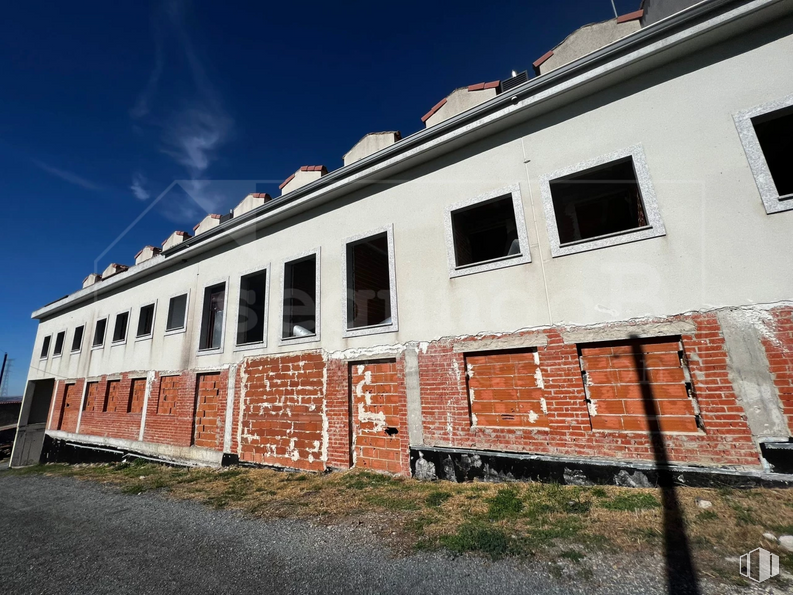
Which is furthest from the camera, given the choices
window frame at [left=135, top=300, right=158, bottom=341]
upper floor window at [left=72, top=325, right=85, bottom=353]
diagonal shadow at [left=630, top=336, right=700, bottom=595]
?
upper floor window at [left=72, top=325, right=85, bottom=353]

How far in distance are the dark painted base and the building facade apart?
0.27 feet

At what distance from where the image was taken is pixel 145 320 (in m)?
12.7

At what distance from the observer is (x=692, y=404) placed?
13.9ft

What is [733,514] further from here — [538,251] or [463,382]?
[538,251]

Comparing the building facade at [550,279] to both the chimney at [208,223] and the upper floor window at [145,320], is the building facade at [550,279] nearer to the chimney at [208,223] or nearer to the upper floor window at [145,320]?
the chimney at [208,223]

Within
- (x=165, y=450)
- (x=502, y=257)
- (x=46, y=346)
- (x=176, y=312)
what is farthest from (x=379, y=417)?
(x=46, y=346)

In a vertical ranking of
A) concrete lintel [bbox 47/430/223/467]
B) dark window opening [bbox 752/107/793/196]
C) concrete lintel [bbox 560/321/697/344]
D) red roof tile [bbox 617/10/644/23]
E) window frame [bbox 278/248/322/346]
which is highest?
red roof tile [bbox 617/10/644/23]

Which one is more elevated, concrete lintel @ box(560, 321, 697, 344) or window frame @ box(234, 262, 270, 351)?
window frame @ box(234, 262, 270, 351)

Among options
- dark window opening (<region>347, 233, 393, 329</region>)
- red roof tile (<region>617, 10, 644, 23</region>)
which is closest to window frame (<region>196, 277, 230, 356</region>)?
dark window opening (<region>347, 233, 393, 329</region>)

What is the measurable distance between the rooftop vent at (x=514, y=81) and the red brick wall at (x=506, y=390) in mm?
4807

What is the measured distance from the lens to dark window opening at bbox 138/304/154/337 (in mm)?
12414

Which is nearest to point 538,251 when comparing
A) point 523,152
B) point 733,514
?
point 523,152

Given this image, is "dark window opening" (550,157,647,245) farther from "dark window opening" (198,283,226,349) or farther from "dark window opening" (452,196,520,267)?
"dark window opening" (198,283,226,349)

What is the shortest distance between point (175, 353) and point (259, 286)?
11.0 ft
